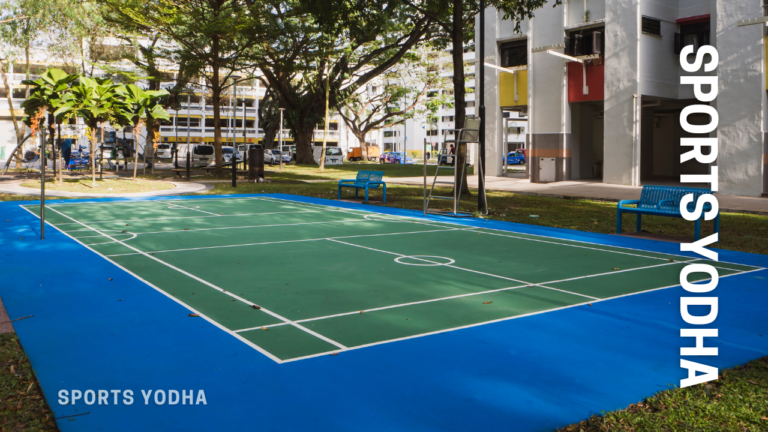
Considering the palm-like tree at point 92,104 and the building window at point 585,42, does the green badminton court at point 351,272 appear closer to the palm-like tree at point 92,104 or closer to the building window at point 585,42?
the palm-like tree at point 92,104

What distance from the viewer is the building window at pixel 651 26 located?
28461mm

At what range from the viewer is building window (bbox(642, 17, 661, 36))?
28461mm

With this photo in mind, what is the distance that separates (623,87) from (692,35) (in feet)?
14.4

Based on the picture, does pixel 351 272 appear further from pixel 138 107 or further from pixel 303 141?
pixel 303 141

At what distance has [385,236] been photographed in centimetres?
1322

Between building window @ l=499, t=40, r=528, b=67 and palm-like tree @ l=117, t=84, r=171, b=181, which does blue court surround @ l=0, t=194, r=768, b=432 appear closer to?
palm-like tree @ l=117, t=84, r=171, b=181

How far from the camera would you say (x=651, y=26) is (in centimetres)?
2870

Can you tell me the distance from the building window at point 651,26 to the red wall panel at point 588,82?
2.32 meters

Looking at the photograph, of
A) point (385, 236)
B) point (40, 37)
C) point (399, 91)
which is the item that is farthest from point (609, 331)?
point (399, 91)

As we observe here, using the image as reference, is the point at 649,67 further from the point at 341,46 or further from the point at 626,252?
the point at 341,46

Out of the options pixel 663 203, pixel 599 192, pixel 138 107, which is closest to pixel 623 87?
pixel 599 192

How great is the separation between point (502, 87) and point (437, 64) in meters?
29.0

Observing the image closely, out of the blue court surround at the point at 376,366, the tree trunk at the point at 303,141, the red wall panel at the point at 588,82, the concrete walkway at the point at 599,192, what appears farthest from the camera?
the tree trunk at the point at 303,141

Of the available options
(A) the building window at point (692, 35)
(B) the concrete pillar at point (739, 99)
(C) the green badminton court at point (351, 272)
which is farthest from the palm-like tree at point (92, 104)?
(A) the building window at point (692, 35)
